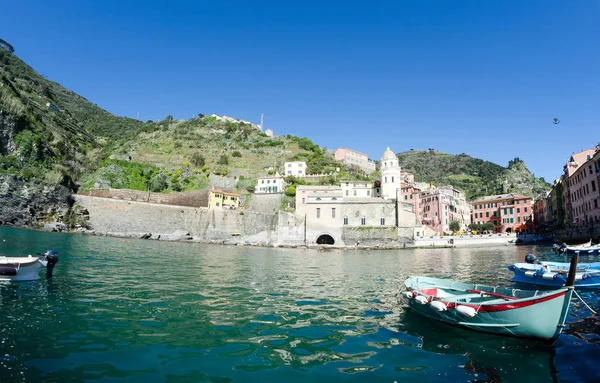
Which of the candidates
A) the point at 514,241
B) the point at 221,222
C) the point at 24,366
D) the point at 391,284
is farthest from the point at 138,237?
the point at 514,241

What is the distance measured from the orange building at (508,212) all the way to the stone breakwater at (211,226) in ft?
56.9

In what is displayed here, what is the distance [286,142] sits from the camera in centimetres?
8500

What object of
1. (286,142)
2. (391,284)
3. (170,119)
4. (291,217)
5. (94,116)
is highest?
(94,116)

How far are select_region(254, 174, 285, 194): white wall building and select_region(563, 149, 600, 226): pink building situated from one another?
136 ft

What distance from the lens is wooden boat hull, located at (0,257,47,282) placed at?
11.0 m

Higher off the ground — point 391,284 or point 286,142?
point 286,142

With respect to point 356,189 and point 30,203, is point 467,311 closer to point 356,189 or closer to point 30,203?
point 356,189

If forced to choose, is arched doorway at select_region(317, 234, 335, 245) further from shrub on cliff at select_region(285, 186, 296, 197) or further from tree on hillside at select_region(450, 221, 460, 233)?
tree on hillside at select_region(450, 221, 460, 233)

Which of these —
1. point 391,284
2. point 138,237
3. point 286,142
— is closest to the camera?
point 391,284

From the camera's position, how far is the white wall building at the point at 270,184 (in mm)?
58031

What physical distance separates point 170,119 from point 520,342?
10336cm

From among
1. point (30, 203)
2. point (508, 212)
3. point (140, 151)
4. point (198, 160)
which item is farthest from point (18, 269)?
point (508, 212)

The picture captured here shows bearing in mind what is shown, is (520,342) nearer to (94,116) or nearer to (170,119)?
(170,119)

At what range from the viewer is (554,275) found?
13.3 metres
